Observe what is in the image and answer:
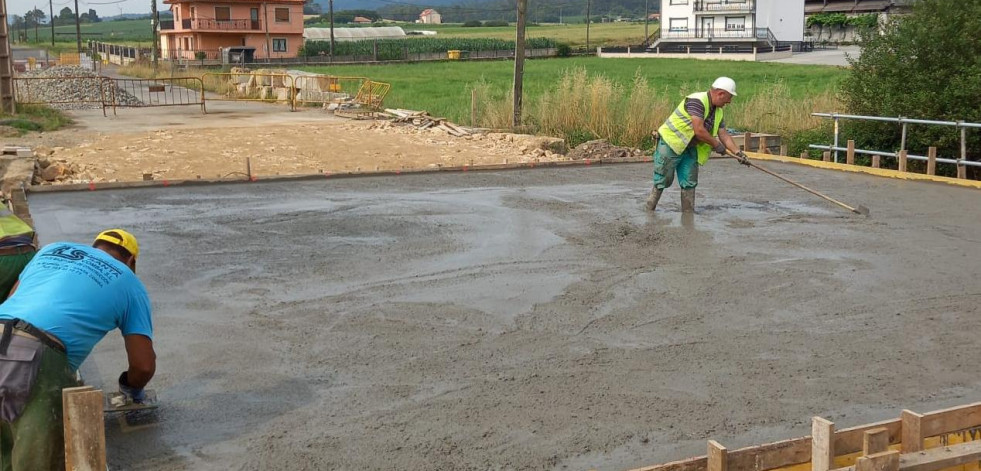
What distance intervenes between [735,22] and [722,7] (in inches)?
59.6

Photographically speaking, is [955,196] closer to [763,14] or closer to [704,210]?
[704,210]

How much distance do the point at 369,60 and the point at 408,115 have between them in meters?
42.2

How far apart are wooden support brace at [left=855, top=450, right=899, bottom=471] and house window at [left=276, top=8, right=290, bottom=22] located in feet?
232

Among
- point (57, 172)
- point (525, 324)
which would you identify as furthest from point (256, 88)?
point (525, 324)

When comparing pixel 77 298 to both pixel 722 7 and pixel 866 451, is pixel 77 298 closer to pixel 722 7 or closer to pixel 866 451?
pixel 866 451

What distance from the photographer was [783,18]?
233ft

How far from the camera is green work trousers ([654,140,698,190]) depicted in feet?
33.5

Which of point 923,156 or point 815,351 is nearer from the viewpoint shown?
point 815,351

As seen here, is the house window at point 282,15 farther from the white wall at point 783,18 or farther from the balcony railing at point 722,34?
the white wall at point 783,18

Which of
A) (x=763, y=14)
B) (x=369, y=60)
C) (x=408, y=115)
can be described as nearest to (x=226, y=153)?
(x=408, y=115)

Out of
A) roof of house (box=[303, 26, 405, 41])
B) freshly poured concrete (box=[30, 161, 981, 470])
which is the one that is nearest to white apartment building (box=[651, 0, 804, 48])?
roof of house (box=[303, 26, 405, 41])

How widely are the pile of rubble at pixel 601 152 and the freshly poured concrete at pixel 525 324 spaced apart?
4566 millimetres

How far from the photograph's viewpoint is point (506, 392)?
210 inches

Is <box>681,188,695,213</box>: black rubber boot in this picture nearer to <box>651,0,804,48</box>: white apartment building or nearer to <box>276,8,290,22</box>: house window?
<box>651,0,804,48</box>: white apartment building
